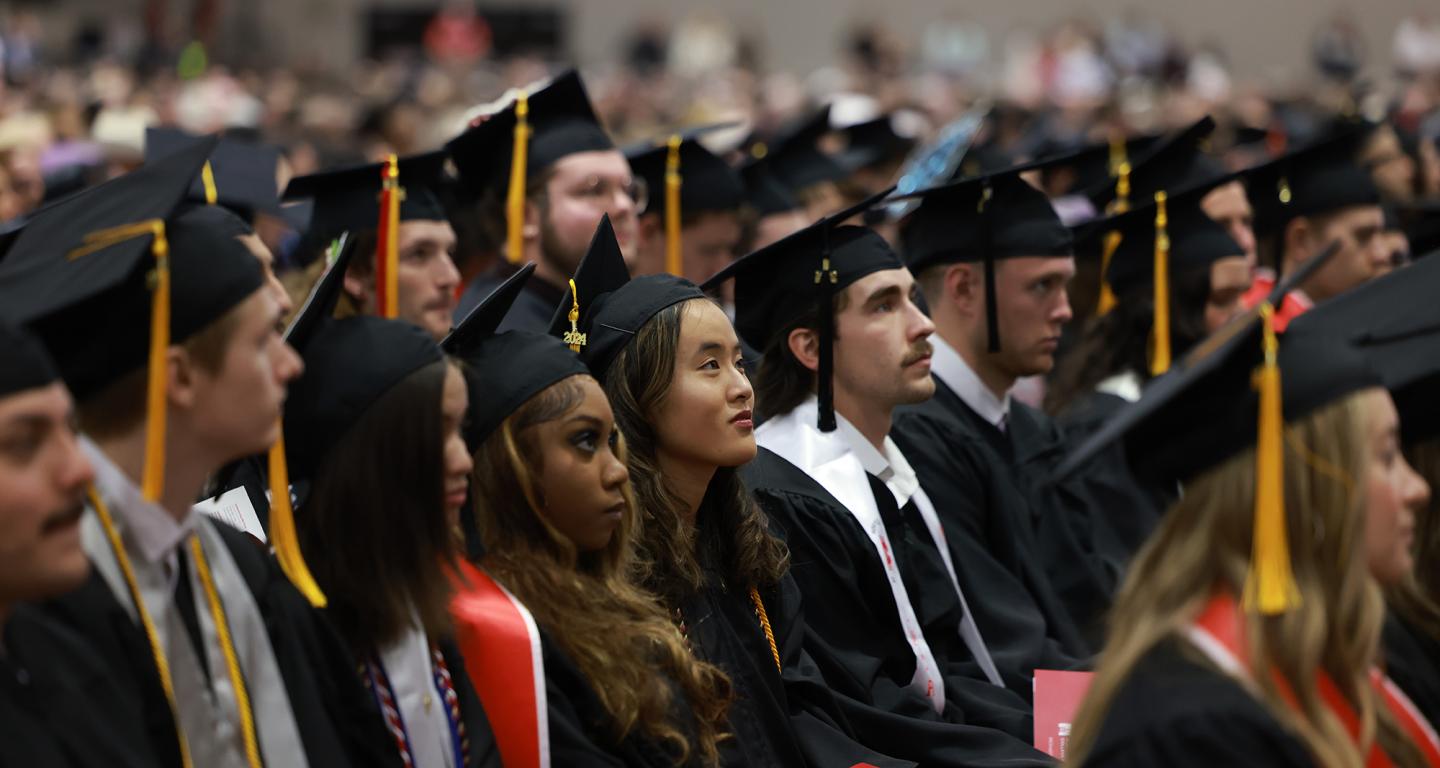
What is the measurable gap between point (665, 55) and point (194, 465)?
73.6 ft

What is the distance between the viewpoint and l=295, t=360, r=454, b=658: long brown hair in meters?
2.66

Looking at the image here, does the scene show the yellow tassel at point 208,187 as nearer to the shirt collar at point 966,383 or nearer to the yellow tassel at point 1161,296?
the shirt collar at point 966,383

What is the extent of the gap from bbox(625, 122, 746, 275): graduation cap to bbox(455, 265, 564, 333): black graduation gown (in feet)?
2.81

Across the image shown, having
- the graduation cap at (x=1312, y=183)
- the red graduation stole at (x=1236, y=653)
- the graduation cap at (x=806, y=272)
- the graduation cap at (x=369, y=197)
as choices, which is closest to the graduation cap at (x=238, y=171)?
the graduation cap at (x=369, y=197)

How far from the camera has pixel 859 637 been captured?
3953 mm

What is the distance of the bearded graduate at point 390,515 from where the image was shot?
8.75 feet

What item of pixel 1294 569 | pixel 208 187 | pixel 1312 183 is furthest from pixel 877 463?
pixel 1312 183

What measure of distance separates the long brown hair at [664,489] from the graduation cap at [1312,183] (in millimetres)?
3895

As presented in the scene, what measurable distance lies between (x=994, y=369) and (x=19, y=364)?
11.4 feet

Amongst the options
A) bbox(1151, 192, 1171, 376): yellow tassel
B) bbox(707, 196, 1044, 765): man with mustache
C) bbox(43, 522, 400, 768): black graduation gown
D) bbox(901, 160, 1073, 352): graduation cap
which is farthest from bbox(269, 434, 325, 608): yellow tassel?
bbox(1151, 192, 1171, 376): yellow tassel

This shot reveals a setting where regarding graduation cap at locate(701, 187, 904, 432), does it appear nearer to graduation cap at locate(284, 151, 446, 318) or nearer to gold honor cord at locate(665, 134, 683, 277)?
graduation cap at locate(284, 151, 446, 318)

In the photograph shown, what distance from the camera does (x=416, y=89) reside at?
1877 centimetres

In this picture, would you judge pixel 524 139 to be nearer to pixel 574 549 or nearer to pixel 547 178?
pixel 547 178

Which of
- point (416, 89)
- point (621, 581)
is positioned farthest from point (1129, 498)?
point (416, 89)
